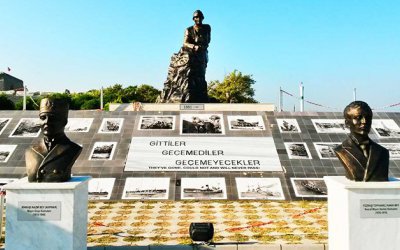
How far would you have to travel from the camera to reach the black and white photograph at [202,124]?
13.1 m

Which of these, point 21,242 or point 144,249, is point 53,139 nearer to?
point 21,242

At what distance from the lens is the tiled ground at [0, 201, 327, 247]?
6.09 m

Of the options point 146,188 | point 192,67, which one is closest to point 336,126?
point 192,67

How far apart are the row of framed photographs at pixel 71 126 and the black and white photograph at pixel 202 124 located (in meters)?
2.46

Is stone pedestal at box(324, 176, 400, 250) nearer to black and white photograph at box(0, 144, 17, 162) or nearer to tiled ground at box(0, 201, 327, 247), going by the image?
tiled ground at box(0, 201, 327, 247)

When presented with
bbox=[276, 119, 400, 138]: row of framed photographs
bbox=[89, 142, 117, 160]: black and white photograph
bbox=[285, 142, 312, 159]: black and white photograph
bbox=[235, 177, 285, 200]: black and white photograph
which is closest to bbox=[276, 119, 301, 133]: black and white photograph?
bbox=[276, 119, 400, 138]: row of framed photographs

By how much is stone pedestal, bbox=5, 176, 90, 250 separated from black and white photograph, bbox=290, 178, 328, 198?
274 inches

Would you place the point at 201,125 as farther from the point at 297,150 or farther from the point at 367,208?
the point at 367,208

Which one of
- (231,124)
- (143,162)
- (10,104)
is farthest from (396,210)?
(10,104)

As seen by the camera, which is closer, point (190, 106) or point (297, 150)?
point (297, 150)

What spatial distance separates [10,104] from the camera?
3644 cm

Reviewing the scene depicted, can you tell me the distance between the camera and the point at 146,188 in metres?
10.3

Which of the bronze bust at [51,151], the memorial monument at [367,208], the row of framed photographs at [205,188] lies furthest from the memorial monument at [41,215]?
the row of framed photographs at [205,188]

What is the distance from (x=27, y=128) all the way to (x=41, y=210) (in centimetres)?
992
